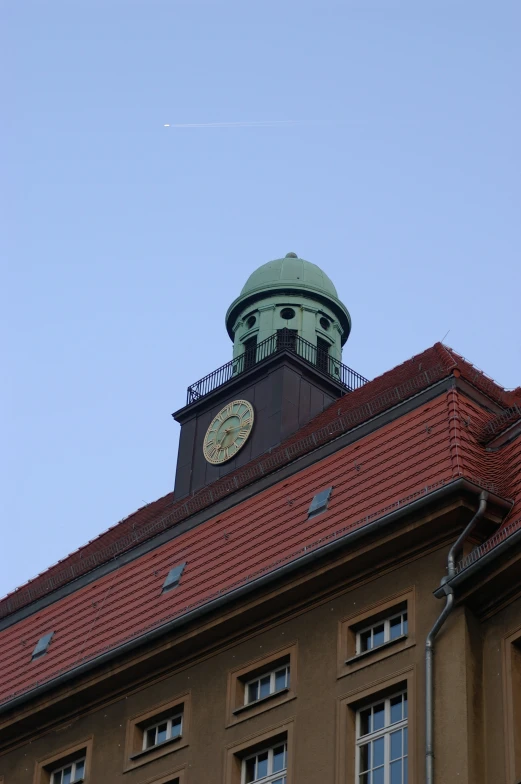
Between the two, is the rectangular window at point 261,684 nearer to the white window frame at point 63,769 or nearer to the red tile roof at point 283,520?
the red tile roof at point 283,520

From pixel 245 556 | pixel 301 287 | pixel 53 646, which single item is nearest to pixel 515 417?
pixel 245 556

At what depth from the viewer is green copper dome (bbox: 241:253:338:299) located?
171 feet

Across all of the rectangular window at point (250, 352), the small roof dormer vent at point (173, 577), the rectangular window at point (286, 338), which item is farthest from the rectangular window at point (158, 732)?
the rectangular window at point (286, 338)

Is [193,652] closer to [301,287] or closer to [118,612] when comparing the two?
[118,612]

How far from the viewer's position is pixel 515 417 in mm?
33688

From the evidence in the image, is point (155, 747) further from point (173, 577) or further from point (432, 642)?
point (432, 642)

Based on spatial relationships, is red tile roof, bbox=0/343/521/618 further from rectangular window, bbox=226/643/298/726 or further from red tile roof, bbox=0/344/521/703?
rectangular window, bbox=226/643/298/726

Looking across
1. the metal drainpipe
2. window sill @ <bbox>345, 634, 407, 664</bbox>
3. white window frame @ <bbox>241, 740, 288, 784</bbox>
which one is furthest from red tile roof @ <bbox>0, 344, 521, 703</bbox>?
white window frame @ <bbox>241, 740, 288, 784</bbox>

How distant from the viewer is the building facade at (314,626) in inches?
1172

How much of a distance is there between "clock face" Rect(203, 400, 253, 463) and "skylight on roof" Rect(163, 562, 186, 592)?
9.27 m

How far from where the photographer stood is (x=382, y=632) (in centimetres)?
3170

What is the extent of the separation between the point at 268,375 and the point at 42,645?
11699 mm

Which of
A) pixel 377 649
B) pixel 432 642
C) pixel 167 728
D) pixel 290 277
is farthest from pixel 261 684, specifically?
pixel 290 277

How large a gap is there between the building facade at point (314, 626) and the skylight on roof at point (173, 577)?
0.05 metres
